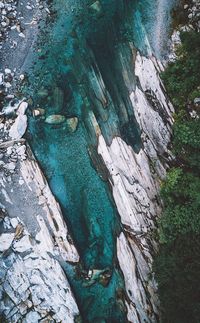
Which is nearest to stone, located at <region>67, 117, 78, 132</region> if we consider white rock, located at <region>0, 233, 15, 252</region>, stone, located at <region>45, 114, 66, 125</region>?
stone, located at <region>45, 114, 66, 125</region>

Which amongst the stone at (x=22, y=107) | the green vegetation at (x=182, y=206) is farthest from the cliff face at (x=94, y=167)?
the green vegetation at (x=182, y=206)

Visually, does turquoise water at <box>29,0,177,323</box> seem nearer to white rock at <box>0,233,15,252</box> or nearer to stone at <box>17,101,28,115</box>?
stone at <box>17,101,28,115</box>

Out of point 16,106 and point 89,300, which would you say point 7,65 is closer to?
point 16,106

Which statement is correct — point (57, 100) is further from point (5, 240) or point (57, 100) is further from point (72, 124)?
point (5, 240)

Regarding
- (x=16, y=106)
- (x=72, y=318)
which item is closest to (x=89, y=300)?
(x=72, y=318)

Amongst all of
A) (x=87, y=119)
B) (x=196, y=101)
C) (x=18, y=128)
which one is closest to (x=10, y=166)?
(x=18, y=128)
